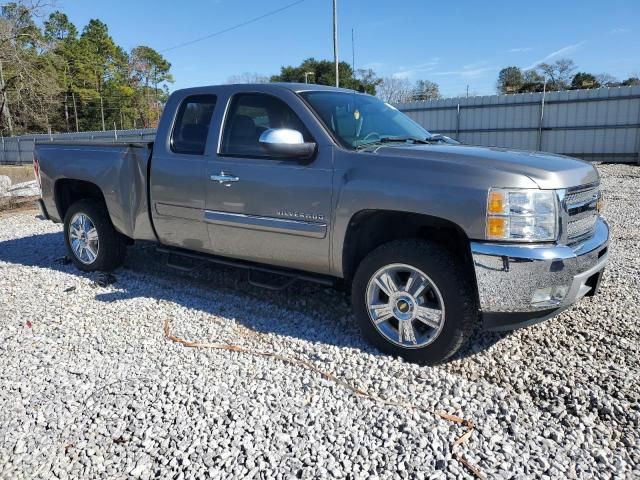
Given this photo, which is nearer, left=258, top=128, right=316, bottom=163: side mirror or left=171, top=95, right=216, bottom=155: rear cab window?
left=258, top=128, right=316, bottom=163: side mirror

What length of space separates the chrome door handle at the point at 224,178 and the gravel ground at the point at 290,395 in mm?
1139

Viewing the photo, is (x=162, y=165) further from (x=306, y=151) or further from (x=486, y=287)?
(x=486, y=287)

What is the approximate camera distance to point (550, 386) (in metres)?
3.10

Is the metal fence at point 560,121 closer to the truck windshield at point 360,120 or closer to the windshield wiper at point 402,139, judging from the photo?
the truck windshield at point 360,120

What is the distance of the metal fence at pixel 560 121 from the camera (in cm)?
1711

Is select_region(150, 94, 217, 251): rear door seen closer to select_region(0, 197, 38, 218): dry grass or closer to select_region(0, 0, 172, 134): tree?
select_region(0, 197, 38, 218): dry grass

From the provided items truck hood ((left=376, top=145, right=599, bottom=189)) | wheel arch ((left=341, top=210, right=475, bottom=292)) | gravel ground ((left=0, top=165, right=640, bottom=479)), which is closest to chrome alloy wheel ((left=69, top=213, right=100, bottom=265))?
gravel ground ((left=0, top=165, right=640, bottom=479))

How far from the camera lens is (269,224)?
13.0 ft

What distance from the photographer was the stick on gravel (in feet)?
8.11

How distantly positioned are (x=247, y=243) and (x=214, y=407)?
5.13 feet

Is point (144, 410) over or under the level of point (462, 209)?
under

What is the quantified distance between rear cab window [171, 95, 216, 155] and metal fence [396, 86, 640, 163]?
1482cm

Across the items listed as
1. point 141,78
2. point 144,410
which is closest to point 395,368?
point 144,410

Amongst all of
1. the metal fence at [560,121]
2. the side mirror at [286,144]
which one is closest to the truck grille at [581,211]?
the side mirror at [286,144]
